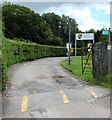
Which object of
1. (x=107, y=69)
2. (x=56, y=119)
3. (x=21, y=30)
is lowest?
(x=56, y=119)

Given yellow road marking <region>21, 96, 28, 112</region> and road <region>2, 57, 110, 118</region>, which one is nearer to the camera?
road <region>2, 57, 110, 118</region>

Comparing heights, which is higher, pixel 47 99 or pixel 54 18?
pixel 54 18

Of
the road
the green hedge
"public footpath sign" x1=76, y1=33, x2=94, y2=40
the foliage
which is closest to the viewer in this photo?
the road

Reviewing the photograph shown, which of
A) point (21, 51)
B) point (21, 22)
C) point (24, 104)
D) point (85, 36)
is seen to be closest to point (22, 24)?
point (21, 22)

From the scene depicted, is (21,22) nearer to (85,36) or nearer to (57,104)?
(85,36)

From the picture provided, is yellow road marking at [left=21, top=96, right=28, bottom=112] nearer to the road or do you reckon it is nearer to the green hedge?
the road

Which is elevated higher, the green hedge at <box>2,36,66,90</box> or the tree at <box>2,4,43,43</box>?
the tree at <box>2,4,43,43</box>

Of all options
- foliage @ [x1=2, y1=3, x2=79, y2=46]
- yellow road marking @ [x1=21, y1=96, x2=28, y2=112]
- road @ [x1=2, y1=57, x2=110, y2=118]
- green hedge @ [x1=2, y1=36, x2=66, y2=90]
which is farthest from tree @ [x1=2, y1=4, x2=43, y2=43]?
yellow road marking @ [x1=21, y1=96, x2=28, y2=112]

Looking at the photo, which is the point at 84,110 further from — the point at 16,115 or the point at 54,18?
the point at 54,18

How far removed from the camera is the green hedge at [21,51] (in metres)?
10.4

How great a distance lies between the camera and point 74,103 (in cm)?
477

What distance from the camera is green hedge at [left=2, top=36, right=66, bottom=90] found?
10.4m

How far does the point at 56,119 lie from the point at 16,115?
1036 mm

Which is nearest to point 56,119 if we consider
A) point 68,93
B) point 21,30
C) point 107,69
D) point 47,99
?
point 47,99
